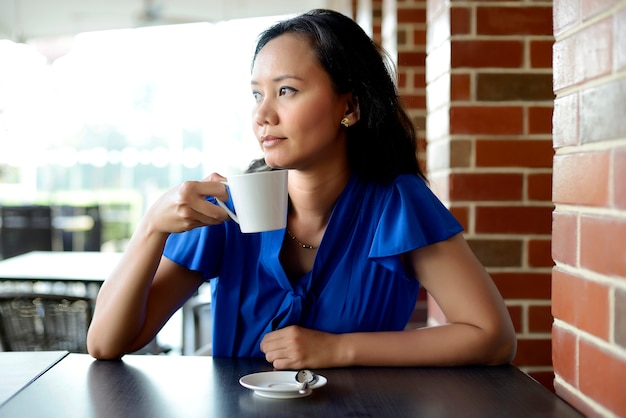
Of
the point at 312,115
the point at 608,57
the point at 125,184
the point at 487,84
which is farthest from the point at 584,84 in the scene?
the point at 125,184

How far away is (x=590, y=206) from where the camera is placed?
39.0 inches

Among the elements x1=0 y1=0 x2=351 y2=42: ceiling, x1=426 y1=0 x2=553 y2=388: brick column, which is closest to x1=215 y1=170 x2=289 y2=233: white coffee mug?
x1=426 y1=0 x2=553 y2=388: brick column

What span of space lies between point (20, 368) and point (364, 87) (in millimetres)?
848

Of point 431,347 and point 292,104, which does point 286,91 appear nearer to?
point 292,104

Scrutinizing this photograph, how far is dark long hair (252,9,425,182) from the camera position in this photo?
1513 mm

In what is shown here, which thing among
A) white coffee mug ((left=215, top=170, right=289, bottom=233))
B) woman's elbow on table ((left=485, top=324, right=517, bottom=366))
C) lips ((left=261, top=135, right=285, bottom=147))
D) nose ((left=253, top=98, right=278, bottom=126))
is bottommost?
woman's elbow on table ((left=485, top=324, right=517, bottom=366))

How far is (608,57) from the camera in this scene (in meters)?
0.92

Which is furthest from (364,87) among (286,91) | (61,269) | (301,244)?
(61,269)

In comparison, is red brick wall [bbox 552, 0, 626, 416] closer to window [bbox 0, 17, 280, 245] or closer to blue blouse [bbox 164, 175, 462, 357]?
blue blouse [bbox 164, 175, 462, 357]

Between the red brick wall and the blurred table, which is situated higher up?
the red brick wall

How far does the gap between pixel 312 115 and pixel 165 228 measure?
1.16 ft

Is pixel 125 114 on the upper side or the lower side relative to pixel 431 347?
upper

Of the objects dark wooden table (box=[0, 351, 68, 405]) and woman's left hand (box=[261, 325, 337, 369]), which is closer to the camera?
dark wooden table (box=[0, 351, 68, 405])

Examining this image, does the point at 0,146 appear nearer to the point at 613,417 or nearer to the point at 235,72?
the point at 235,72
